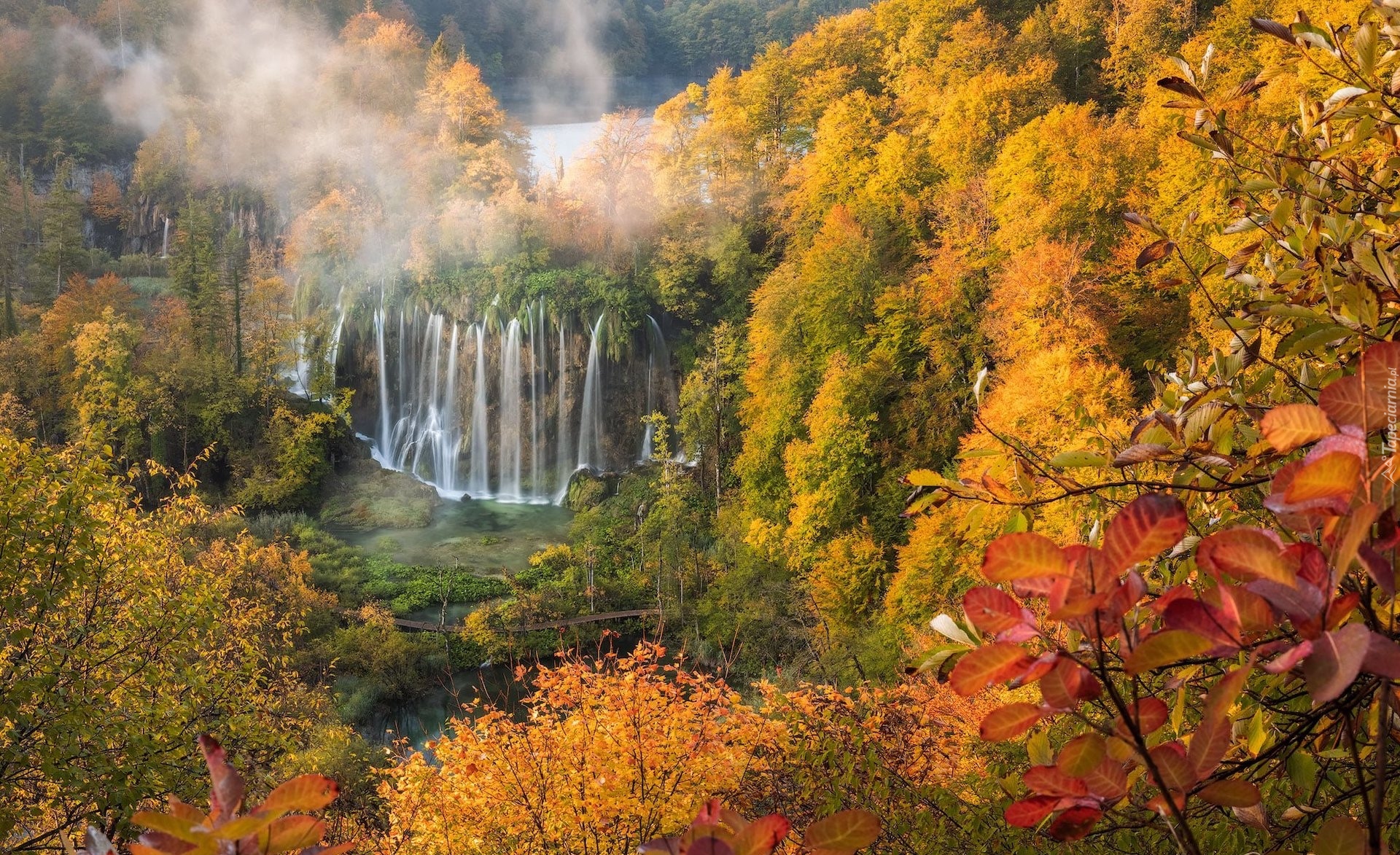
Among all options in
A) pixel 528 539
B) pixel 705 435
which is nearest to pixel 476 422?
pixel 528 539

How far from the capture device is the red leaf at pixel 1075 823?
87 centimetres

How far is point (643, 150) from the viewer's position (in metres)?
25.2

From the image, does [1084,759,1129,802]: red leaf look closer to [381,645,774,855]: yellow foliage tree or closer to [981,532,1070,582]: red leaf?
[981,532,1070,582]: red leaf

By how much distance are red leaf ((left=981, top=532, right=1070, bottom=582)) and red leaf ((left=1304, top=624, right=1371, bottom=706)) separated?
0.18 m

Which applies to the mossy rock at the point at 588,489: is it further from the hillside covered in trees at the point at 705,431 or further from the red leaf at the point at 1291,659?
the red leaf at the point at 1291,659

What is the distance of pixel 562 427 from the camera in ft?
84.0

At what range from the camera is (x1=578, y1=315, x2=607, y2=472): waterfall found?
25156 millimetres

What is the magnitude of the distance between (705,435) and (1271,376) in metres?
20.0

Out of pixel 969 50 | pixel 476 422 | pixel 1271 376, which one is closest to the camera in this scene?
pixel 1271 376

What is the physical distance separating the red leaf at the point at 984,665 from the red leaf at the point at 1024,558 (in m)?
0.11

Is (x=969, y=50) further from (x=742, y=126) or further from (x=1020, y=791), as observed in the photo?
(x=1020, y=791)

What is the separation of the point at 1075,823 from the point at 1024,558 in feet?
1.23

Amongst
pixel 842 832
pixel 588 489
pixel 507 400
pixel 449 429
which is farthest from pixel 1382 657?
pixel 449 429

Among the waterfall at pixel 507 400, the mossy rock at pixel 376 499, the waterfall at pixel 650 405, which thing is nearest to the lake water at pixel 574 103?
the waterfall at pixel 507 400
